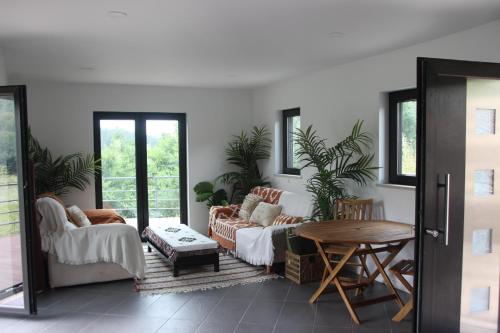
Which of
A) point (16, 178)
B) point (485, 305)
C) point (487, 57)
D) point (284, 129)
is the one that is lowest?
point (485, 305)

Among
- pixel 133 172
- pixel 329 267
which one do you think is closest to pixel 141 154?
pixel 133 172

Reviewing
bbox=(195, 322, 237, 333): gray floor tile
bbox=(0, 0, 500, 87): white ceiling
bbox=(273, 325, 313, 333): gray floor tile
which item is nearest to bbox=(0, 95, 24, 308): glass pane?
bbox=(0, 0, 500, 87): white ceiling

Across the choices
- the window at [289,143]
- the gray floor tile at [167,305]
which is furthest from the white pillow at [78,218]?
the window at [289,143]

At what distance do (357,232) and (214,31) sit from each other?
80.9 inches

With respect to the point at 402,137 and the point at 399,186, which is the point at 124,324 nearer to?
the point at 399,186

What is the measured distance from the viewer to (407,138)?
4.40 metres

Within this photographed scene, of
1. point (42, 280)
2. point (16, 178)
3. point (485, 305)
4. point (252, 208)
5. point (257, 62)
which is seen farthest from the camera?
point (252, 208)

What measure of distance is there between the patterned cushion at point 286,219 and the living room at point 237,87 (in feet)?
0.48

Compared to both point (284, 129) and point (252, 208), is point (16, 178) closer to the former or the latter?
point (252, 208)

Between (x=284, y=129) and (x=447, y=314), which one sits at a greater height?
(x=284, y=129)

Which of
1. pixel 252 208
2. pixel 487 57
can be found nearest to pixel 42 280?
pixel 252 208

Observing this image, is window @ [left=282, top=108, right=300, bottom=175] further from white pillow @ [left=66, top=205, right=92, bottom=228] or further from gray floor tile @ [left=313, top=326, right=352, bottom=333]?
gray floor tile @ [left=313, top=326, right=352, bottom=333]

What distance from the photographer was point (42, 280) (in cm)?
419

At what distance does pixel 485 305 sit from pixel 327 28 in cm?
234
